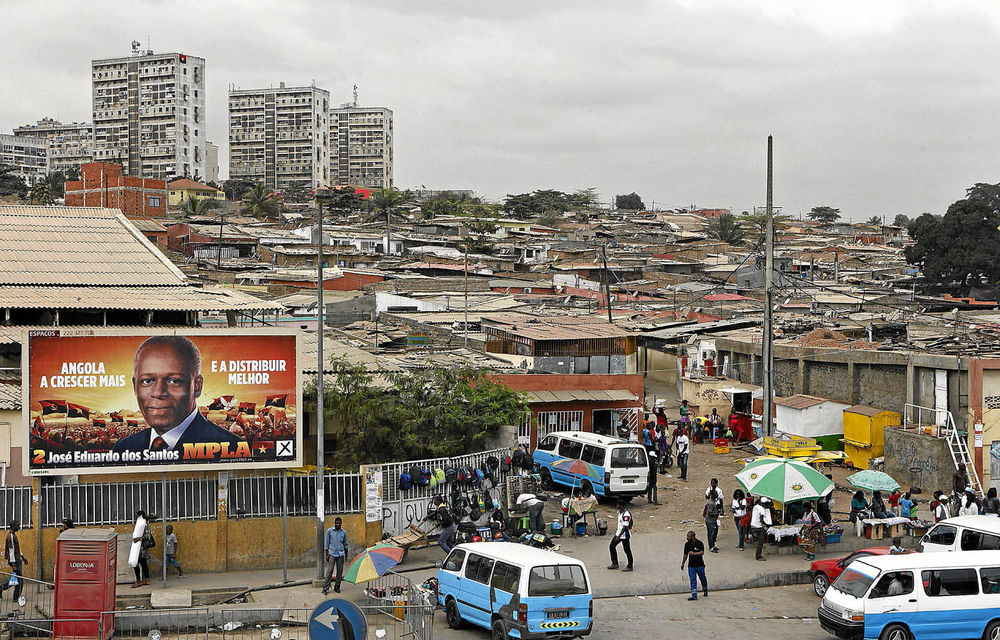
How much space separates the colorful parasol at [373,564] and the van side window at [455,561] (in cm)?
81

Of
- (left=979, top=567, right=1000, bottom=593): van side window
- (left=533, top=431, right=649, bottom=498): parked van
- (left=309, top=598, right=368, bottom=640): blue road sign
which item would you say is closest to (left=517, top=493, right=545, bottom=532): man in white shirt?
(left=533, top=431, right=649, bottom=498): parked van

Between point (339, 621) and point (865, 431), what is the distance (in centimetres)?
2306

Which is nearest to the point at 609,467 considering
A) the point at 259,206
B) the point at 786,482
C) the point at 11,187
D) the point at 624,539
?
the point at 786,482

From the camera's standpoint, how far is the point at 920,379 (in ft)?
90.5

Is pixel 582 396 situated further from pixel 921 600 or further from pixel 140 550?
pixel 921 600

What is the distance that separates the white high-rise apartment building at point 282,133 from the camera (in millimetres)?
188000

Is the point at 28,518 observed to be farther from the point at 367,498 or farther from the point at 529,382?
the point at 529,382

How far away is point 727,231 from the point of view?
377 feet

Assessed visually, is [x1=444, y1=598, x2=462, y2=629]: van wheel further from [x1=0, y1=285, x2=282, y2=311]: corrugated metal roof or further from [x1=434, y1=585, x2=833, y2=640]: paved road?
[x1=0, y1=285, x2=282, y2=311]: corrugated metal roof

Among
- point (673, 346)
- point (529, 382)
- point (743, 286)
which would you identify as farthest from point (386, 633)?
point (743, 286)

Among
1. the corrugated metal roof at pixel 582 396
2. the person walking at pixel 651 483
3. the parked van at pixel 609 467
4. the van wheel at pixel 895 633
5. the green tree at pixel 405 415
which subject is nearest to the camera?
the van wheel at pixel 895 633

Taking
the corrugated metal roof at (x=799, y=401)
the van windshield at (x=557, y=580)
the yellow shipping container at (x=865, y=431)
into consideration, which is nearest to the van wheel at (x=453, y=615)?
the van windshield at (x=557, y=580)

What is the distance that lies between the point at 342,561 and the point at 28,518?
18.3 feet

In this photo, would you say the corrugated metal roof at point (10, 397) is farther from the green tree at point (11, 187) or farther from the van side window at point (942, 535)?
the green tree at point (11, 187)
